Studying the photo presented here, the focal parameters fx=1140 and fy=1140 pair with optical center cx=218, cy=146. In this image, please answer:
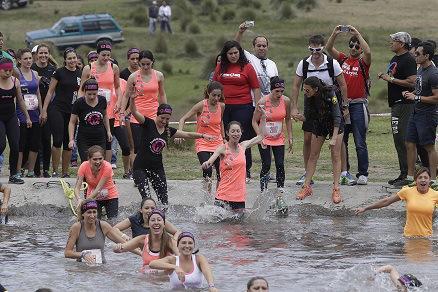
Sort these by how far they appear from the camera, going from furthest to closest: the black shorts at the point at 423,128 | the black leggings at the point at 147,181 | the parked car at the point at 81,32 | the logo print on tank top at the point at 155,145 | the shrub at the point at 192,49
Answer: the parked car at the point at 81,32 < the shrub at the point at 192,49 < the black shorts at the point at 423,128 < the black leggings at the point at 147,181 < the logo print on tank top at the point at 155,145

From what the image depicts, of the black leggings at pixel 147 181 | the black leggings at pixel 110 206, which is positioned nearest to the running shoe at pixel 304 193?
the black leggings at pixel 147 181

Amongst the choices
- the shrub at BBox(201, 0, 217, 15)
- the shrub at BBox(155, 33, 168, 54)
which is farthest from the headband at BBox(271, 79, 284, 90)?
the shrub at BBox(201, 0, 217, 15)

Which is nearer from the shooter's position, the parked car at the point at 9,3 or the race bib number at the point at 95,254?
the race bib number at the point at 95,254

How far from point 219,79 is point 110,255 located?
3272 mm

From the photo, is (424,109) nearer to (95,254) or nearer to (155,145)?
(155,145)

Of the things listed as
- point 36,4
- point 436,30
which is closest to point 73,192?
point 436,30

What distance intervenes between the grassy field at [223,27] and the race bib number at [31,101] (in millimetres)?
11522

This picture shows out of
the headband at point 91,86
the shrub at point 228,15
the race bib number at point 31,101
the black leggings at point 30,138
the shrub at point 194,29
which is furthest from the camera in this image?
the shrub at point 228,15

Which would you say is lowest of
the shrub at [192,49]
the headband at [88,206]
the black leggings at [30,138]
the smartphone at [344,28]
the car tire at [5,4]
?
the shrub at [192,49]

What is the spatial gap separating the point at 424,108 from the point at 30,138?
217 inches

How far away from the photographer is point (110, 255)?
12844 millimetres

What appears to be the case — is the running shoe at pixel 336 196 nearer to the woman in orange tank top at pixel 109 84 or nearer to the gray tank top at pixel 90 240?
the woman in orange tank top at pixel 109 84

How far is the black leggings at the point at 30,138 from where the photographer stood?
15992mm

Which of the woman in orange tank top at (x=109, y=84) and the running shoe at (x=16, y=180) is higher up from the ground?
the woman in orange tank top at (x=109, y=84)
